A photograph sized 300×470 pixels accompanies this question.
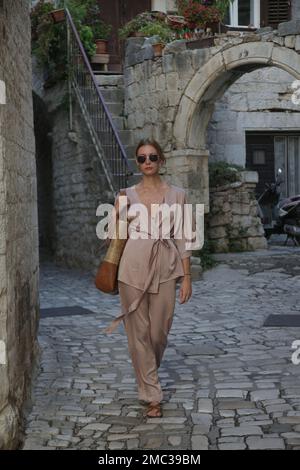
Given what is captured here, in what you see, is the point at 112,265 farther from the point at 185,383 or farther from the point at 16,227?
the point at 185,383

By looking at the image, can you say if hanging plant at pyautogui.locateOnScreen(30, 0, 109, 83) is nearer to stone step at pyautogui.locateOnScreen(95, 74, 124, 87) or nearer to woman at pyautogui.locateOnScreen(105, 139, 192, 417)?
stone step at pyautogui.locateOnScreen(95, 74, 124, 87)

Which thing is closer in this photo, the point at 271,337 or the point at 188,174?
the point at 271,337

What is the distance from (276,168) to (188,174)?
5.30 m

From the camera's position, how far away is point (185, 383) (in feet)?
16.6

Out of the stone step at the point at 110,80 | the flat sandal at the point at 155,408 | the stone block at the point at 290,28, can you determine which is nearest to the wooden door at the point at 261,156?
the stone step at the point at 110,80

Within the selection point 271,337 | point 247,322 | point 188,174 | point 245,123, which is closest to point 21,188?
point 271,337

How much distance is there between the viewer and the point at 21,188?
15.4ft

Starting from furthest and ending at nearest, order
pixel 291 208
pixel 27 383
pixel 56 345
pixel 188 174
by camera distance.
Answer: pixel 291 208 < pixel 188 174 < pixel 56 345 < pixel 27 383

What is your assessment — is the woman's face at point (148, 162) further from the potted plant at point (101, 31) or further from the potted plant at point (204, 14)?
the potted plant at point (101, 31)

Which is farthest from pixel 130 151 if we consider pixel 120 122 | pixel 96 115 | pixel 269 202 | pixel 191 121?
pixel 269 202

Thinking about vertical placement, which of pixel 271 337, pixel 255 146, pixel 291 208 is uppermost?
pixel 255 146

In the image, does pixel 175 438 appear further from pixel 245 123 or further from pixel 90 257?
pixel 245 123

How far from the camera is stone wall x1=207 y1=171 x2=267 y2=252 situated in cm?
1202

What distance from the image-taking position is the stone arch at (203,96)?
10117 mm
